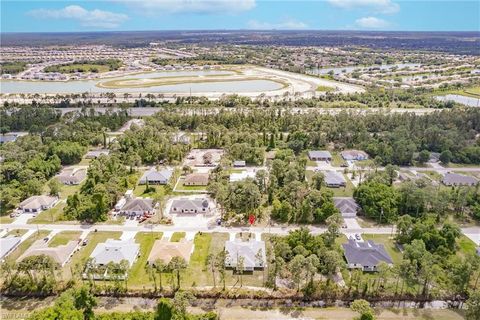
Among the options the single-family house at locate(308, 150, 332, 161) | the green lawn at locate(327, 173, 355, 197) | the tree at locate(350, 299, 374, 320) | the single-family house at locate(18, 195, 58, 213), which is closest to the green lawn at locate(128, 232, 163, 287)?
the single-family house at locate(18, 195, 58, 213)

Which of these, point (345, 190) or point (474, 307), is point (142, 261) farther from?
point (345, 190)

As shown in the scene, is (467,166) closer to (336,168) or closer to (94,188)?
(336,168)

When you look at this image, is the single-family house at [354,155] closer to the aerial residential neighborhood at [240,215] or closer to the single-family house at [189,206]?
the aerial residential neighborhood at [240,215]

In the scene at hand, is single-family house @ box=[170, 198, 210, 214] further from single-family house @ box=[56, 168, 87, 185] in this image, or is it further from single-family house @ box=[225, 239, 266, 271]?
single-family house @ box=[56, 168, 87, 185]

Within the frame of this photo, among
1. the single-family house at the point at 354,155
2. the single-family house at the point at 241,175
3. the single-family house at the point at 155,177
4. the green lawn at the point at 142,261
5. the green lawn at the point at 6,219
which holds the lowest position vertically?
the green lawn at the point at 142,261

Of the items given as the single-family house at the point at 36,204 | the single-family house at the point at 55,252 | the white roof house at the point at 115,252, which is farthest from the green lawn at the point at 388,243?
the single-family house at the point at 36,204

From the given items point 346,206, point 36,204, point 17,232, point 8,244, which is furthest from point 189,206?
point 8,244
